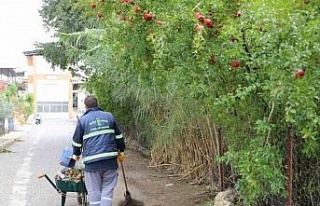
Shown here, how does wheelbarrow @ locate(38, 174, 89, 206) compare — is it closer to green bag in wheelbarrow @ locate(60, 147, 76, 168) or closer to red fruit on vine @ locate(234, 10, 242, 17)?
A: green bag in wheelbarrow @ locate(60, 147, 76, 168)

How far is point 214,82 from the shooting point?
15.8 feet

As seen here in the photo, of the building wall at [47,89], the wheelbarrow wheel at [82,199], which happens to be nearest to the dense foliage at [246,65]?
the wheelbarrow wheel at [82,199]

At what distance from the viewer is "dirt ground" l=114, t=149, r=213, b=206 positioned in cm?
860

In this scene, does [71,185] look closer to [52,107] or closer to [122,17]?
[122,17]

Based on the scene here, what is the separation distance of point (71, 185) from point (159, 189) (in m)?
2.60

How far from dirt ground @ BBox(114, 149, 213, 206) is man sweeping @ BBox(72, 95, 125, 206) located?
1.68 m

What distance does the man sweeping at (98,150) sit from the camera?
666cm

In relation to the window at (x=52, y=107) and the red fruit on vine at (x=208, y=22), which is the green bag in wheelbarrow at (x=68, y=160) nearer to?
the red fruit on vine at (x=208, y=22)

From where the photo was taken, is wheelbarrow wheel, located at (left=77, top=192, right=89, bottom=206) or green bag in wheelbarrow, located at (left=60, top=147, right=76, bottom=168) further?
wheelbarrow wheel, located at (left=77, top=192, right=89, bottom=206)

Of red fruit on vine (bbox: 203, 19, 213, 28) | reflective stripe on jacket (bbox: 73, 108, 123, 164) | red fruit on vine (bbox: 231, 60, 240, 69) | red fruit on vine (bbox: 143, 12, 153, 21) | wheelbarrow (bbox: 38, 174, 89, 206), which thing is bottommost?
wheelbarrow (bbox: 38, 174, 89, 206)

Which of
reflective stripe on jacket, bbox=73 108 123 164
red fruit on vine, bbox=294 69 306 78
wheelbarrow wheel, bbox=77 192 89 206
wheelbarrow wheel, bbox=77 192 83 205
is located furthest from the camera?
wheelbarrow wheel, bbox=77 192 83 205

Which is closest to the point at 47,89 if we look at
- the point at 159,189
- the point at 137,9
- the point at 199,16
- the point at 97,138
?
the point at 159,189

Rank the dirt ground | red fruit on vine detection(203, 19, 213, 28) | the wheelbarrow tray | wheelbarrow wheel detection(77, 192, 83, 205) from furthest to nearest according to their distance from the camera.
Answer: the dirt ground → wheelbarrow wheel detection(77, 192, 83, 205) → the wheelbarrow tray → red fruit on vine detection(203, 19, 213, 28)

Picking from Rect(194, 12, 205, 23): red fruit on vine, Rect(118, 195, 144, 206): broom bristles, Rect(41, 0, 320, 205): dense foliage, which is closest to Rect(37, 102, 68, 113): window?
Rect(118, 195, 144, 206): broom bristles
